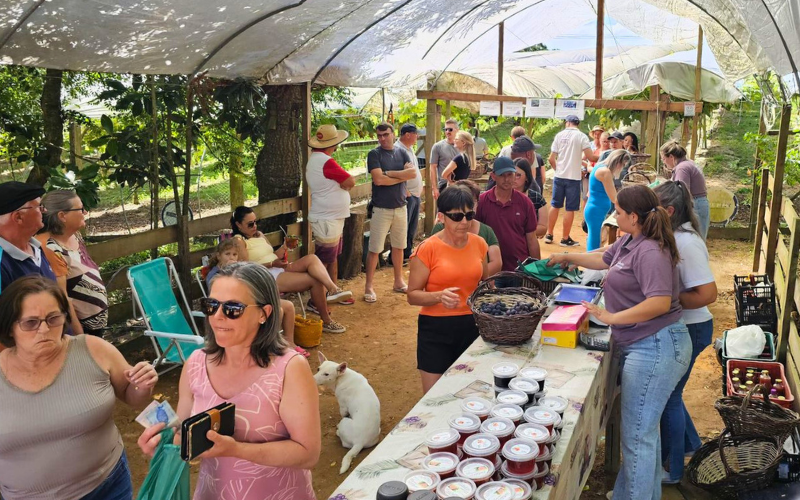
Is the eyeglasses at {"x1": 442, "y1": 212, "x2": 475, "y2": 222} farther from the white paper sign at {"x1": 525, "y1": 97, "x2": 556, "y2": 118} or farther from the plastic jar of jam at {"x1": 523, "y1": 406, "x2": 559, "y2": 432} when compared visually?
the white paper sign at {"x1": 525, "y1": 97, "x2": 556, "y2": 118}

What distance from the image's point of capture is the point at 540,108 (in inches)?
397

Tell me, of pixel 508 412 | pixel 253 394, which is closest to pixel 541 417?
pixel 508 412

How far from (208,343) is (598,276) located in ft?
10.3

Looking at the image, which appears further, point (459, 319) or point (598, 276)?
point (598, 276)

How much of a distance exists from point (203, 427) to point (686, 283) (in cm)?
263

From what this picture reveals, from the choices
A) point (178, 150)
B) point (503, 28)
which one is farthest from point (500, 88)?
point (178, 150)

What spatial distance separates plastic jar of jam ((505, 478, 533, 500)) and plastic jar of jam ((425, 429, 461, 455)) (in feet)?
0.73

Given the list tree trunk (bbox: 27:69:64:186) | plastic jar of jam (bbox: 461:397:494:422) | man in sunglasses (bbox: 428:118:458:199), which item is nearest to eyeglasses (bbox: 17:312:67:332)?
plastic jar of jam (bbox: 461:397:494:422)

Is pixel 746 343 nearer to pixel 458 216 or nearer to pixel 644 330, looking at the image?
pixel 644 330

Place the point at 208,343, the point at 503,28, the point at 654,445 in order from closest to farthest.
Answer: the point at 208,343
the point at 654,445
the point at 503,28

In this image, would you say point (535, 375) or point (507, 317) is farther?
point (507, 317)

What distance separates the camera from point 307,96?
7832 millimetres

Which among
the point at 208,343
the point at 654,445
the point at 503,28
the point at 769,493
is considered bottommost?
the point at 769,493

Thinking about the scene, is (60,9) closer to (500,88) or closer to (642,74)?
(500,88)
